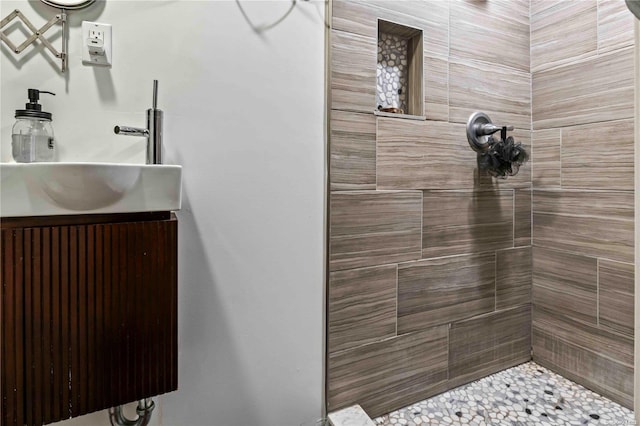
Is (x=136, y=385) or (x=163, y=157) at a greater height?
(x=163, y=157)

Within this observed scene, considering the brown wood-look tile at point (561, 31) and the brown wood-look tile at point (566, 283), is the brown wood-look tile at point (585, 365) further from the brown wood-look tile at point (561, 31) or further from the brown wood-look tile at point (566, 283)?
the brown wood-look tile at point (561, 31)

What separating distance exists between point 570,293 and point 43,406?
1967mm

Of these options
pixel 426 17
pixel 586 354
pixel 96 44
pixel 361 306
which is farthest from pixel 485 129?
pixel 96 44

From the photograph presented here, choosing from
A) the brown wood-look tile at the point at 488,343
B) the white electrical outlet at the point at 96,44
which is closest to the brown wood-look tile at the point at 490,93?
the brown wood-look tile at the point at 488,343

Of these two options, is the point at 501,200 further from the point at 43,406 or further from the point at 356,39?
the point at 43,406

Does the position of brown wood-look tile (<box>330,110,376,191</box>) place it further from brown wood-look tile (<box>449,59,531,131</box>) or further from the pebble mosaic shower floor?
the pebble mosaic shower floor

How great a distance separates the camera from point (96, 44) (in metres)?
0.97

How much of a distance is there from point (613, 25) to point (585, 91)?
26 cm

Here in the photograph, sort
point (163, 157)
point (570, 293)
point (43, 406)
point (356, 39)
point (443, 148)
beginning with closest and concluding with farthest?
point (43, 406) < point (163, 157) < point (356, 39) < point (443, 148) < point (570, 293)

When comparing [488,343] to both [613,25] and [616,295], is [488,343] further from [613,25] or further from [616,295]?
[613,25]

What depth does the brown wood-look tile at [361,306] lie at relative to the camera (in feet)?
4.33

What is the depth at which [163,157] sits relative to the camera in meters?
1.08

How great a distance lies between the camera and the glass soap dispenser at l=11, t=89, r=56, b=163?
0.88 m

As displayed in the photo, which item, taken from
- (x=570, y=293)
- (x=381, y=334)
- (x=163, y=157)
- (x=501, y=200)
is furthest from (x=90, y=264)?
(x=570, y=293)
